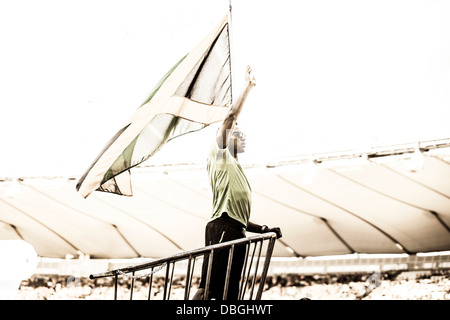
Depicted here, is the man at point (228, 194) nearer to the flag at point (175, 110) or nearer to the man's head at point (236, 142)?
the man's head at point (236, 142)

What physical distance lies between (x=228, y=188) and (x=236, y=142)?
0.70ft

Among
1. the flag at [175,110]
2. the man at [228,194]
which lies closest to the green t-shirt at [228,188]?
the man at [228,194]

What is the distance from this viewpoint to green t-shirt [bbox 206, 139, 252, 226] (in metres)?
1.97

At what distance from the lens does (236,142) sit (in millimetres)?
2127

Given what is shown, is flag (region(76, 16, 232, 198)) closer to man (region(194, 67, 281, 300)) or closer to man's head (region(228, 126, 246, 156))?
man's head (region(228, 126, 246, 156))

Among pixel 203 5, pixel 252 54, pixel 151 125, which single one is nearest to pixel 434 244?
pixel 252 54

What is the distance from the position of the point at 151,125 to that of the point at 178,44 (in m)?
3.42

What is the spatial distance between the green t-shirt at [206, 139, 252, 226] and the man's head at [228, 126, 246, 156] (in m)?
0.07

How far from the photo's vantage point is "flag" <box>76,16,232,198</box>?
7.12 ft

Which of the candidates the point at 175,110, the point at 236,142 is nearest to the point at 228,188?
the point at 236,142

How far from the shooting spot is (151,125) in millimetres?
2271

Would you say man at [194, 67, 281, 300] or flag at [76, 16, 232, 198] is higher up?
flag at [76, 16, 232, 198]

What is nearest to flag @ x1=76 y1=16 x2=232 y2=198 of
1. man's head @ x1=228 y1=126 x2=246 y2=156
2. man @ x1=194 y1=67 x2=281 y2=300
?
man's head @ x1=228 y1=126 x2=246 y2=156

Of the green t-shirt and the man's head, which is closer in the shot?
the green t-shirt
